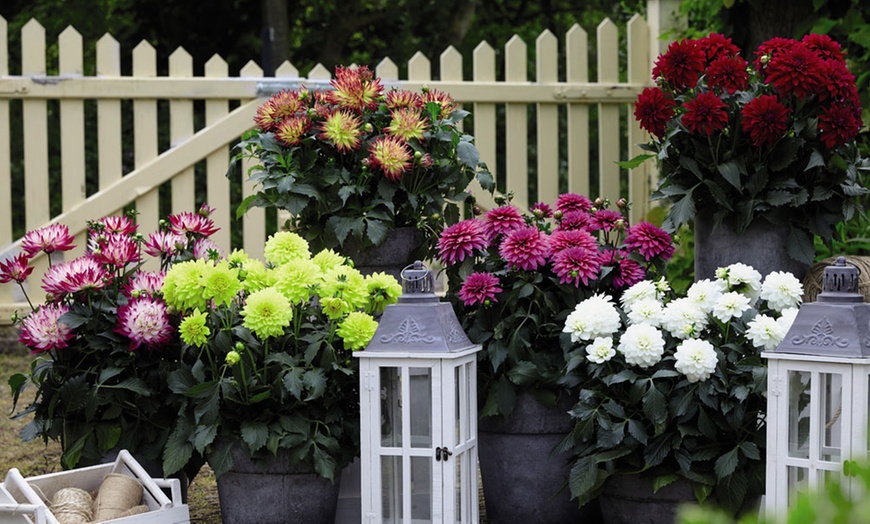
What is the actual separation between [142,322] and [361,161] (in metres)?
0.73

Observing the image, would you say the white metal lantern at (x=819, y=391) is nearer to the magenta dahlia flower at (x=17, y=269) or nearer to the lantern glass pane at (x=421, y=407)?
the lantern glass pane at (x=421, y=407)

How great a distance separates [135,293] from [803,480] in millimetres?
1618

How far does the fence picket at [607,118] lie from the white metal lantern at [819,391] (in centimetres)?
338

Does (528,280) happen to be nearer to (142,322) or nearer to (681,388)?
(681,388)

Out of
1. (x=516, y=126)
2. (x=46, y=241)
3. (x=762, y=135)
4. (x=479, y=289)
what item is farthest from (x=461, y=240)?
(x=516, y=126)

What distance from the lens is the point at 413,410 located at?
246 centimetres

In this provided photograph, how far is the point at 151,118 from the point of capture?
5258 mm

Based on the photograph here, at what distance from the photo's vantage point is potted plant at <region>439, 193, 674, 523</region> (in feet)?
8.93

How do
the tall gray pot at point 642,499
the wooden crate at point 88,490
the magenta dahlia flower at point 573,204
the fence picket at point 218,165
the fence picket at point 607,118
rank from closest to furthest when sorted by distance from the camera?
the wooden crate at point 88,490 < the tall gray pot at point 642,499 < the magenta dahlia flower at point 573,204 < the fence picket at point 218,165 < the fence picket at point 607,118

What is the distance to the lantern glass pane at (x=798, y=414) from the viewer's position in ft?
7.39

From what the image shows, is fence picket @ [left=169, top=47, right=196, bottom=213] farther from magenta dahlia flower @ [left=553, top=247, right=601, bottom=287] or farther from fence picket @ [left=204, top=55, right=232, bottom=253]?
magenta dahlia flower @ [left=553, top=247, right=601, bottom=287]

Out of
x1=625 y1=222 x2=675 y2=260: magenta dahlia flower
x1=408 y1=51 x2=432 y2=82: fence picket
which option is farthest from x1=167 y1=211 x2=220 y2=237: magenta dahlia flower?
x1=408 y1=51 x2=432 y2=82: fence picket

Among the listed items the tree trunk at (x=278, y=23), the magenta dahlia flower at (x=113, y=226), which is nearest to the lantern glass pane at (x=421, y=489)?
the magenta dahlia flower at (x=113, y=226)

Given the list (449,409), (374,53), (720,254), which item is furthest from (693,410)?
(374,53)
